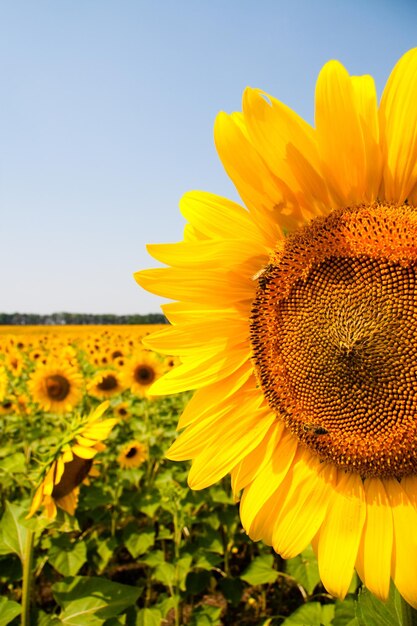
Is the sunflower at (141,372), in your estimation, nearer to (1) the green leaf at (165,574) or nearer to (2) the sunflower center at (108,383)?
(2) the sunflower center at (108,383)

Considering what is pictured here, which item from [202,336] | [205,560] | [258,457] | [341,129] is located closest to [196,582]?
[205,560]

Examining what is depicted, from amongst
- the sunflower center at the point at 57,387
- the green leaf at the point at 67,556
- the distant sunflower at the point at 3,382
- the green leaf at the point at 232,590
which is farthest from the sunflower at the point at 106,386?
the green leaf at the point at 232,590

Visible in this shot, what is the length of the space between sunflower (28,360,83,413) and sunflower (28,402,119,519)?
4403 mm

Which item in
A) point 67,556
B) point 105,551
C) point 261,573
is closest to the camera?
point 261,573

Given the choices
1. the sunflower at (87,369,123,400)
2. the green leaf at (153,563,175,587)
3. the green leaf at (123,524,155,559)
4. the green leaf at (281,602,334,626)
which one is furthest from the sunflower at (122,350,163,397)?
the green leaf at (281,602,334,626)

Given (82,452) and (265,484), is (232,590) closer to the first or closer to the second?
(82,452)

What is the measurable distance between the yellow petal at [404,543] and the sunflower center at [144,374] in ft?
21.4

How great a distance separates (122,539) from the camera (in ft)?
16.8

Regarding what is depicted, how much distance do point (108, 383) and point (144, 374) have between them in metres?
0.66

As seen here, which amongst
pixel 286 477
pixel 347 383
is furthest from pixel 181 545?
pixel 347 383

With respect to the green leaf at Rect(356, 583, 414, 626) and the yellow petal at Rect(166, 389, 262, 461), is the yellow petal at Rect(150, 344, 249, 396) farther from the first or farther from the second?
the green leaf at Rect(356, 583, 414, 626)

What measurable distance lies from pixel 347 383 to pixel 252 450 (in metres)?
0.39

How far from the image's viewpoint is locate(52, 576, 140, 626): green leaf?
8.25ft

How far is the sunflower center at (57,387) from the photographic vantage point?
7.18 meters
